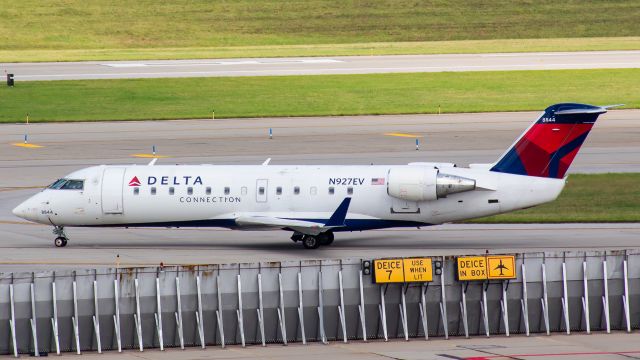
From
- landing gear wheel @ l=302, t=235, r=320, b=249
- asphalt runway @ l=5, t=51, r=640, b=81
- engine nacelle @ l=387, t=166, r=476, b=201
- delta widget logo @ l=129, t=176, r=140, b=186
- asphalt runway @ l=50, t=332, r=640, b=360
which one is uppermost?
Result: asphalt runway @ l=5, t=51, r=640, b=81

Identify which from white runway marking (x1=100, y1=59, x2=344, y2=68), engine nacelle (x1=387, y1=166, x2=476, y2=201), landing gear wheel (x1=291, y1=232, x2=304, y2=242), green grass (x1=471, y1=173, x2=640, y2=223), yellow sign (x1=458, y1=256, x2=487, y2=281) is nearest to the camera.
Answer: yellow sign (x1=458, y1=256, x2=487, y2=281)

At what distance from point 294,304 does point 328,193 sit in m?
11.0

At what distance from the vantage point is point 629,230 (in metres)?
49.8

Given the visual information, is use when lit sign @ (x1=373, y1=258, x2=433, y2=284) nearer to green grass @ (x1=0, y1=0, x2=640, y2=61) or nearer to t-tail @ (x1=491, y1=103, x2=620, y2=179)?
t-tail @ (x1=491, y1=103, x2=620, y2=179)

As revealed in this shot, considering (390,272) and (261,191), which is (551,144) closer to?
(261,191)

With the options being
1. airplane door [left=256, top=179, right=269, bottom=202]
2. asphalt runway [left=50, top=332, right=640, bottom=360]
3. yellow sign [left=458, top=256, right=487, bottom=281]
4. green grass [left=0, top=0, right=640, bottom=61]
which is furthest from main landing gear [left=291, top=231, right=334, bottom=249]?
green grass [left=0, top=0, right=640, bottom=61]

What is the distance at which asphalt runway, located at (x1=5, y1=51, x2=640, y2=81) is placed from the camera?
109 meters

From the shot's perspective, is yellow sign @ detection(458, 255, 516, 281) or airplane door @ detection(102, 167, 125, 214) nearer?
yellow sign @ detection(458, 255, 516, 281)

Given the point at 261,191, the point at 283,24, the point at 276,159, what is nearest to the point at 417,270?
the point at 261,191

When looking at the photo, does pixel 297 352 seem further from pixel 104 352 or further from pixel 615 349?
pixel 615 349

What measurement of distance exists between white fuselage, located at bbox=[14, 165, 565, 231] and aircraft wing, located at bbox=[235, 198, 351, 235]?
10.7 inches

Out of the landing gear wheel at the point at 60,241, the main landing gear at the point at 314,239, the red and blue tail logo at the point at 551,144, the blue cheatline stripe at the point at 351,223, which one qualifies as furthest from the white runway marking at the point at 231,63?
the red and blue tail logo at the point at 551,144

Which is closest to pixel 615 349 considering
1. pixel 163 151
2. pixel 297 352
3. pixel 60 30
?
pixel 297 352

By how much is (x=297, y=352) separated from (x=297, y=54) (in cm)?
9686
